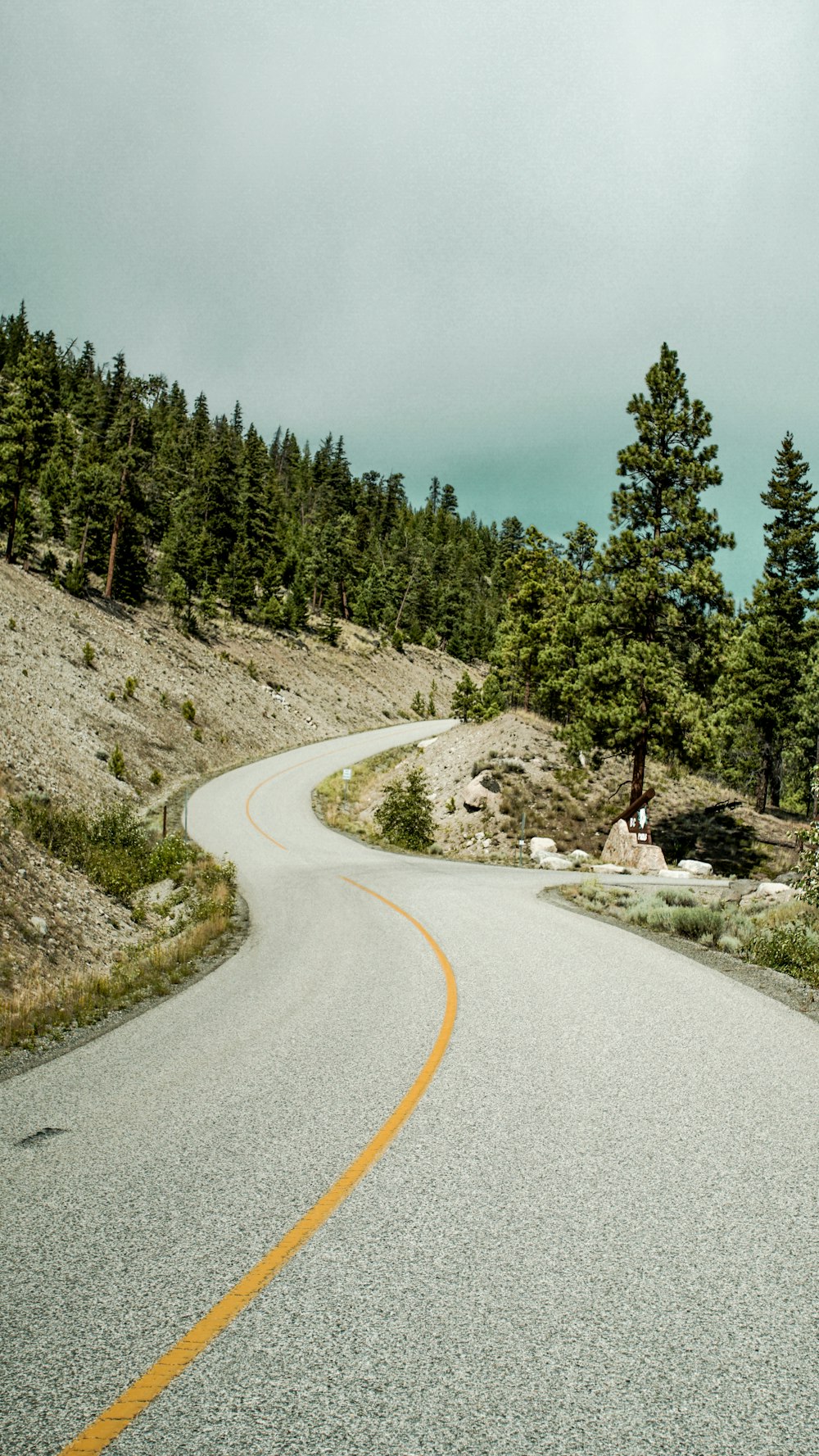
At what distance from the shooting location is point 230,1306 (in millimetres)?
3432

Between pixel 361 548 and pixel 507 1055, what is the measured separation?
108 metres

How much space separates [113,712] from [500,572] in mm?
78010

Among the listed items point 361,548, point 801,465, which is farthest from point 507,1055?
point 361,548

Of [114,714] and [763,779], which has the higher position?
[763,779]

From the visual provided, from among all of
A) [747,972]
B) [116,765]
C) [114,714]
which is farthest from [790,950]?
[114,714]

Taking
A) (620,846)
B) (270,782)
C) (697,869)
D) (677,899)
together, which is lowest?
(697,869)

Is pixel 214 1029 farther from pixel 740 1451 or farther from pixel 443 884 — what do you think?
pixel 443 884

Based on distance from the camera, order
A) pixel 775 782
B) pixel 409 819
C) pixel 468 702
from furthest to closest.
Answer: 1. pixel 468 702
2. pixel 775 782
3. pixel 409 819

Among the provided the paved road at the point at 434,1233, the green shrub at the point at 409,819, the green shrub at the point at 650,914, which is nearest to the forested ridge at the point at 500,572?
the green shrub at the point at 409,819

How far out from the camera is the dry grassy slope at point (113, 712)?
15734 mm

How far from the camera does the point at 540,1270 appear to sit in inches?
147

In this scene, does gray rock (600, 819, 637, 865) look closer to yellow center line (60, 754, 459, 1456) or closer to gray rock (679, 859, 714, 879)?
gray rock (679, 859, 714, 879)

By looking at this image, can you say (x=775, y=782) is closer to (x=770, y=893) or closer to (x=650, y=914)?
(x=770, y=893)

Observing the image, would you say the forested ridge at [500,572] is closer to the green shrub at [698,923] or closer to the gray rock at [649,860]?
the gray rock at [649,860]
